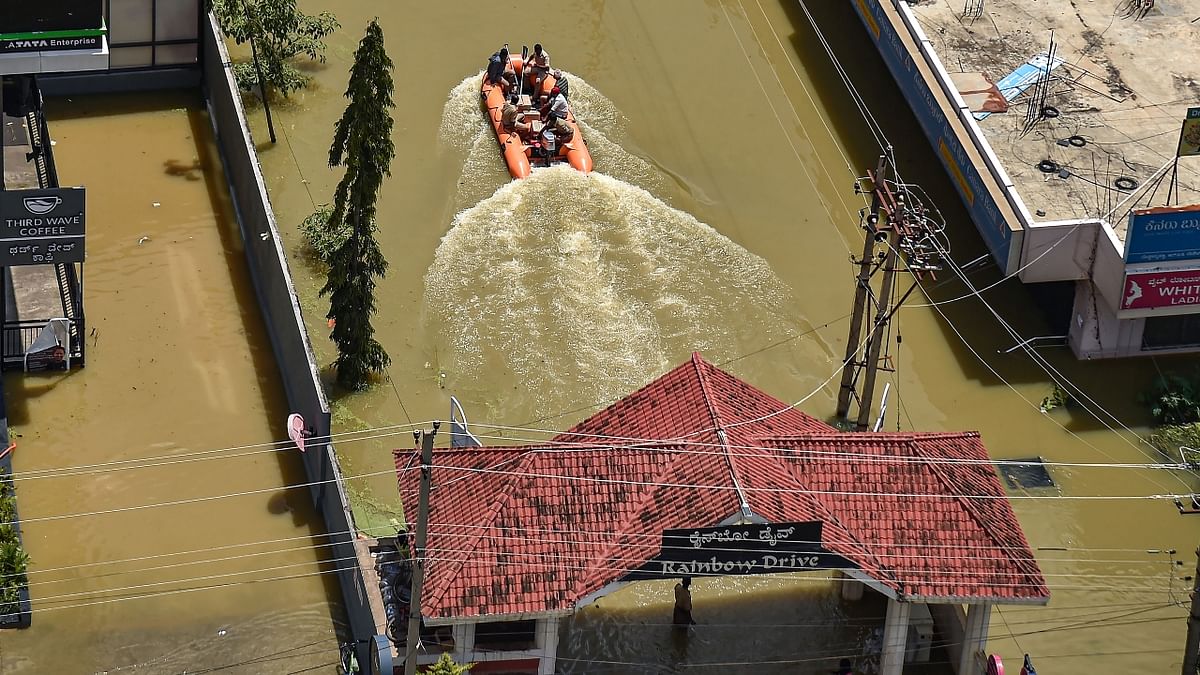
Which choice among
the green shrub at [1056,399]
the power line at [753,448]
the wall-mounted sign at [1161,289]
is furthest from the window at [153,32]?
the wall-mounted sign at [1161,289]

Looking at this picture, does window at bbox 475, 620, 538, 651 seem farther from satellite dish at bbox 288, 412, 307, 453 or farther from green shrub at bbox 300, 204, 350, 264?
green shrub at bbox 300, 204, 350, 264

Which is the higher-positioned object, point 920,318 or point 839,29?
point 839,29

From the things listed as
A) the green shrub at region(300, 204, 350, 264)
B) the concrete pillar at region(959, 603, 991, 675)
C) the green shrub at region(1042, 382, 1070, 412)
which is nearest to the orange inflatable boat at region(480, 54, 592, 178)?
the green shrub at region(300, 204, 350, 264)

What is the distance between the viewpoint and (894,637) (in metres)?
28.5

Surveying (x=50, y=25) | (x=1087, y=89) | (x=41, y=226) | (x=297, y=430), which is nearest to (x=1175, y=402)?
(x=1087, y=89)

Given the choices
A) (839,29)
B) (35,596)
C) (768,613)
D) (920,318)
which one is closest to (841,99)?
(839,29)

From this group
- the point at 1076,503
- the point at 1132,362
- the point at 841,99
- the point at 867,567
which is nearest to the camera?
the point at 867,567

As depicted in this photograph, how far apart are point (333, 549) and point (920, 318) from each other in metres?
12.9

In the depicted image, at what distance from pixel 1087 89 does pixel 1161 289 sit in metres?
6.62

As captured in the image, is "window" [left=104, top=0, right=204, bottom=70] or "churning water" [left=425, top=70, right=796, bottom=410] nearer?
"churning water" [left=425, top=70, right=796, bottom=410]

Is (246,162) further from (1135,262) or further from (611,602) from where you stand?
(1135,262)

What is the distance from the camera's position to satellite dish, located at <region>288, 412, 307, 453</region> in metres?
32.1

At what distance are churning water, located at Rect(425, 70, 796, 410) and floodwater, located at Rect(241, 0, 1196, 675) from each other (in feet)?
0.18

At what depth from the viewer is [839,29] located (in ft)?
149
